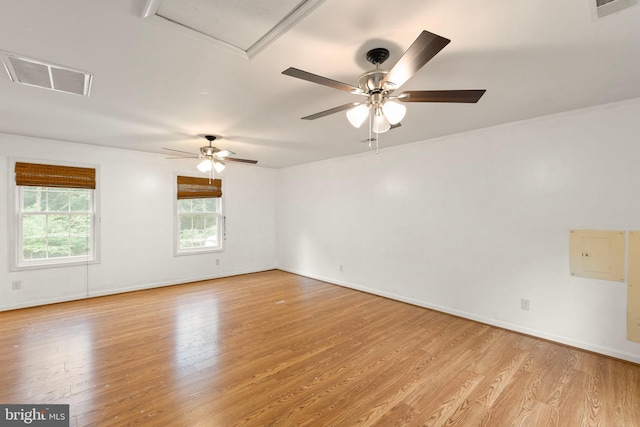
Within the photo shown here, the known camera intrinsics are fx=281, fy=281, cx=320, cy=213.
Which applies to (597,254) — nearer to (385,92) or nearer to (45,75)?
(385,92)

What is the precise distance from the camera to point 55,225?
4.39 metres

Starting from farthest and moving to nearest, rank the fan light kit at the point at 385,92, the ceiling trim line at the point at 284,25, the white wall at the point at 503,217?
the white wall at the point at 503,217, the fan light kit at the point at 385,92, the ceiling trim line at the point at 284,25

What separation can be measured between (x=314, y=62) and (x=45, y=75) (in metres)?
2.13

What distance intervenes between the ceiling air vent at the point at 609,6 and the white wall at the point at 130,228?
5714 mm

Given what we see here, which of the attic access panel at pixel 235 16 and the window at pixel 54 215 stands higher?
the attic access panel at pixel 235 16

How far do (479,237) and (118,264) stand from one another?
5.69 metres

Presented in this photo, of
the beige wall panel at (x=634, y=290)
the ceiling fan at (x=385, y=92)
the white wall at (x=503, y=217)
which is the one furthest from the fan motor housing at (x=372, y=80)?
the beige wall panel at (x=634, y=290)

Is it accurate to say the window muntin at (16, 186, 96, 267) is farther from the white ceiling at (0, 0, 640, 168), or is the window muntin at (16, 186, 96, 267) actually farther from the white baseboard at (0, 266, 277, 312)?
the white ceiling at (0, 0, 640, 168)

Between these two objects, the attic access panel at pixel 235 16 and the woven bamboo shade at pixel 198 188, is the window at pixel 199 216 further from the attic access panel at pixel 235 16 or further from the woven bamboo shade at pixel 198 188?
the attic access panel at pixel 235 16

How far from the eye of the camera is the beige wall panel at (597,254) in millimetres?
2758

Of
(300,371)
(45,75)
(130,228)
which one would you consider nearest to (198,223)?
(130,228)

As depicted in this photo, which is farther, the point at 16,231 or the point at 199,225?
the point at 199,225

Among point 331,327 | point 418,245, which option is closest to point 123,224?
point 331,327

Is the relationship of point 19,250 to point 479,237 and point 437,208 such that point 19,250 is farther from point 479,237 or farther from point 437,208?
point 479,237
